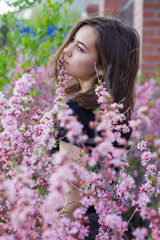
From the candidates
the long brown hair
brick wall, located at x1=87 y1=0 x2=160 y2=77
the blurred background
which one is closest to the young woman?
the long brown hair

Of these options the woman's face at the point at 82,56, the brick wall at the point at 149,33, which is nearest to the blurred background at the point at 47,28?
the brick wall at the point at 149,33

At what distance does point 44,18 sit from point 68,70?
4.26 ft

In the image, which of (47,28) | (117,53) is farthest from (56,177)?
(47,28)

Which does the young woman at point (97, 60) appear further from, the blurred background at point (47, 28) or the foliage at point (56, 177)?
the foliage at point (56, 177)

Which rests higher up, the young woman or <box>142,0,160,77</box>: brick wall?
the young woman

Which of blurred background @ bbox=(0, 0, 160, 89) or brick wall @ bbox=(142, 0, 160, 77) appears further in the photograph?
brick wall @ bbox=(142, 0, 160, 77)

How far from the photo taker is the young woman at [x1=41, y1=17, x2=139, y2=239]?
202 centimetres

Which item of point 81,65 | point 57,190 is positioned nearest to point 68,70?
point 81,65

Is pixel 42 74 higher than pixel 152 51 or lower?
higher

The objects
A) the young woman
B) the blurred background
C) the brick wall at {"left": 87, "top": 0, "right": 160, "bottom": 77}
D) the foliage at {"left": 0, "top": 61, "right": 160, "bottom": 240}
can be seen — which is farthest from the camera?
the brick wall at {"left": 87, "top": 0, "right": 160, "bottom": 77}

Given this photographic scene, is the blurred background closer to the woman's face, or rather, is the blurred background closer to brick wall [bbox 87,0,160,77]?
brick wall [bbox 87,0,160,77]

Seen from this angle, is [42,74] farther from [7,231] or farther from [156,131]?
[7,231]

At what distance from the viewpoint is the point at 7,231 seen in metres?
1.37

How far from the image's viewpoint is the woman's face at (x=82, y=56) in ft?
6.75
